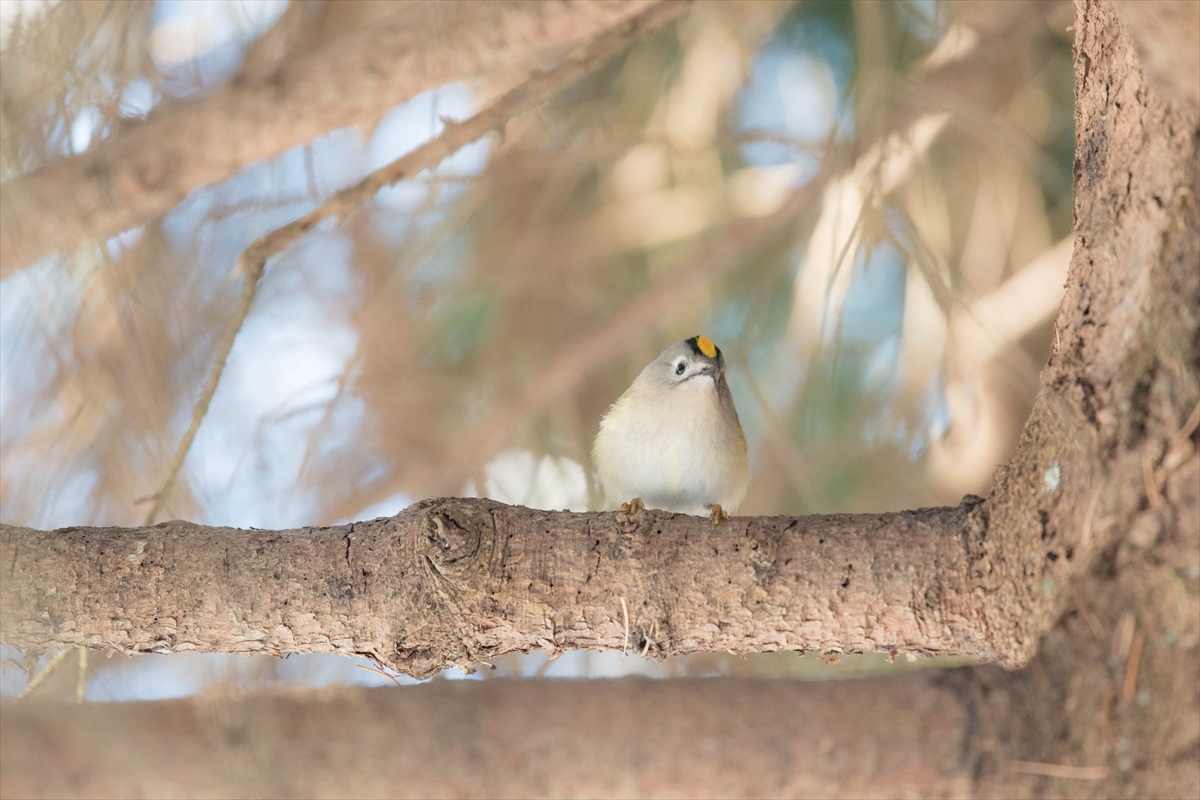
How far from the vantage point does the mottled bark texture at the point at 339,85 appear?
6.82 feet

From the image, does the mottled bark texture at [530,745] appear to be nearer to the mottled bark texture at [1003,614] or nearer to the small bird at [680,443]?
the mottled bark texture at [1003,614]

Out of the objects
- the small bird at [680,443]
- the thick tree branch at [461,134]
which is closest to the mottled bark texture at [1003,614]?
the small bird at [680,443]

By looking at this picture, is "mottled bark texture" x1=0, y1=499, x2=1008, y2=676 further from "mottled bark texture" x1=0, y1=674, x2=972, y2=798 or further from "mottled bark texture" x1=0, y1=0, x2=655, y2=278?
"mottled bark texture" x1=0, y1=0, x2=655, y2=278

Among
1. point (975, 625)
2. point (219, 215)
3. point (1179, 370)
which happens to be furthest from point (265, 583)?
point (1179, 370)

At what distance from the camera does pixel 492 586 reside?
5.18 ft

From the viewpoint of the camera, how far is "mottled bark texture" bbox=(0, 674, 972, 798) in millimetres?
1738

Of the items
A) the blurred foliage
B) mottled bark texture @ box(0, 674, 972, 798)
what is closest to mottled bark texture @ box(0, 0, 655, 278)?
the blurred foliage

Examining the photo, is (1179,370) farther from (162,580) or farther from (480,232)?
(480,232)

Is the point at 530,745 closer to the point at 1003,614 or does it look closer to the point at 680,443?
the point at 680,443

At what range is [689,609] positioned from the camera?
5.25ft

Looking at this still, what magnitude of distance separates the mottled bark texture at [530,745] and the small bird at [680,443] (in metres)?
0.51

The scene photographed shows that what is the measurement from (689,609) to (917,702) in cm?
51

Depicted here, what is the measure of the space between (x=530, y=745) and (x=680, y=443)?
30.4 inches

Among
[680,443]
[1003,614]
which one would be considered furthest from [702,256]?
[1003,614]
